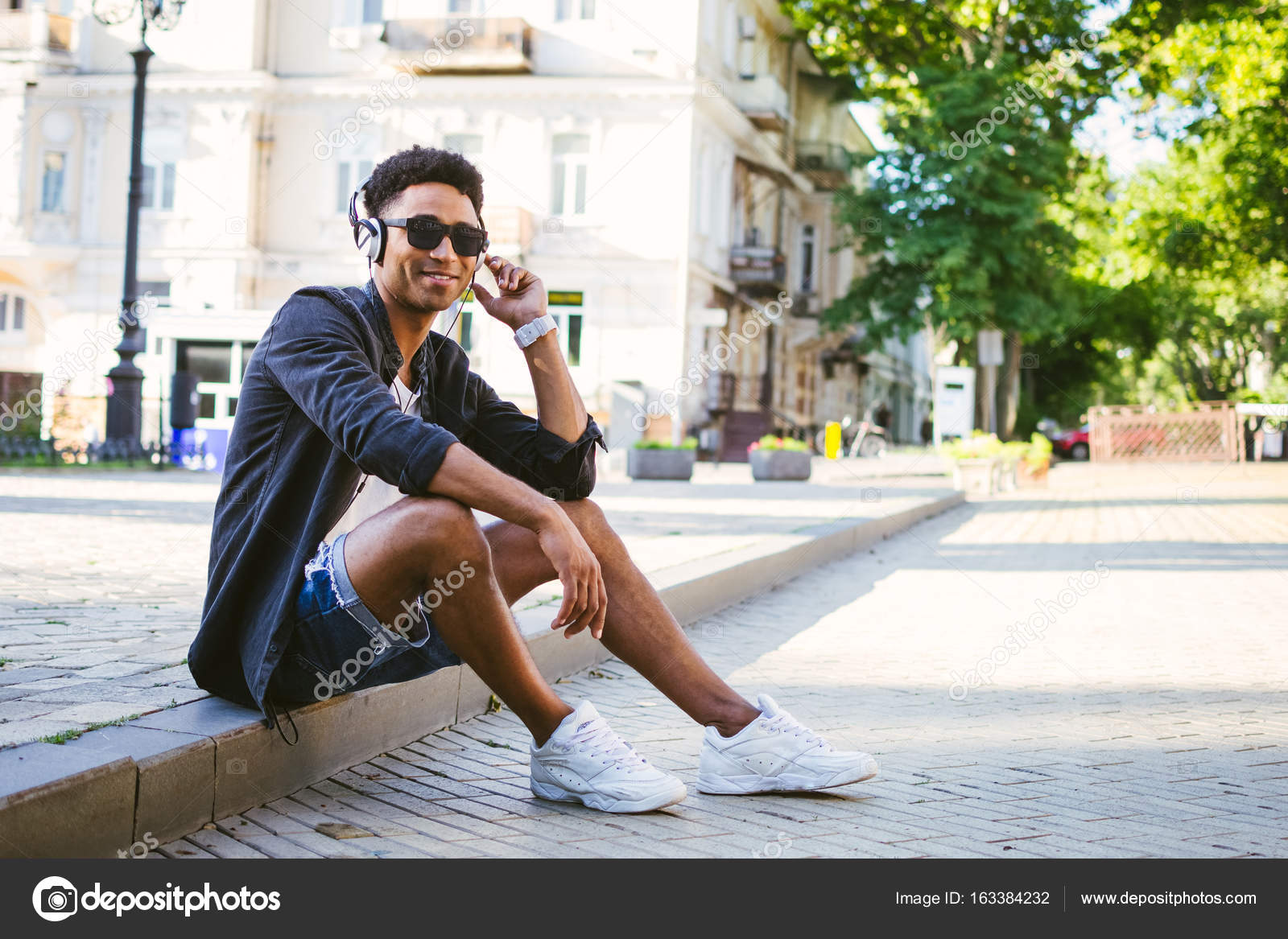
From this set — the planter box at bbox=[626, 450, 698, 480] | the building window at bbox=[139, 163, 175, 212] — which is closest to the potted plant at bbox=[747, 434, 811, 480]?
the planter box at bbox=[626, 450, 698, 480]

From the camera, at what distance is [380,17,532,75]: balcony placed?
94.0 ft

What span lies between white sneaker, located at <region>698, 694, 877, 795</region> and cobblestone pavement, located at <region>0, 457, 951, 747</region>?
1.32 metres

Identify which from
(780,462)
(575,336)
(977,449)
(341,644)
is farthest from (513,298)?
(575,336)

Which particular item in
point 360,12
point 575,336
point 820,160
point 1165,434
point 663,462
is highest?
point 360,12

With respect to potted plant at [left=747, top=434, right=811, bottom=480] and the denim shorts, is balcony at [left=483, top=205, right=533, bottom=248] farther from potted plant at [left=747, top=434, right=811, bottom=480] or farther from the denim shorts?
the denim shorts

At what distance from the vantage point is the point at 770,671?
5742 millimetres

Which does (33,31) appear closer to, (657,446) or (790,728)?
(657,446)

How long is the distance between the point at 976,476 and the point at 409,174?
20.1 m

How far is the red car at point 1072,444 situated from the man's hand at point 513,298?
156ft

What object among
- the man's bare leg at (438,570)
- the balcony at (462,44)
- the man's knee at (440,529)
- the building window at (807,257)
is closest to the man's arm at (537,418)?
the man's bare leg at (438,570)

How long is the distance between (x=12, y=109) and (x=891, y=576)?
26.7 metres

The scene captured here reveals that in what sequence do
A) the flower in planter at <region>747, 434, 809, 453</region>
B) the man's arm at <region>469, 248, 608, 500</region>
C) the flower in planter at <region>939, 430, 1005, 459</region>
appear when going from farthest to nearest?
the flower in planter at <region>939, 430, 1005, 459</region>
the flower in planter at <region>747, 434, 809, 453</region>
the man's arm at <region>469, 248, 608, 500</region>

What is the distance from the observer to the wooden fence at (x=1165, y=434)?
29.5 metres
